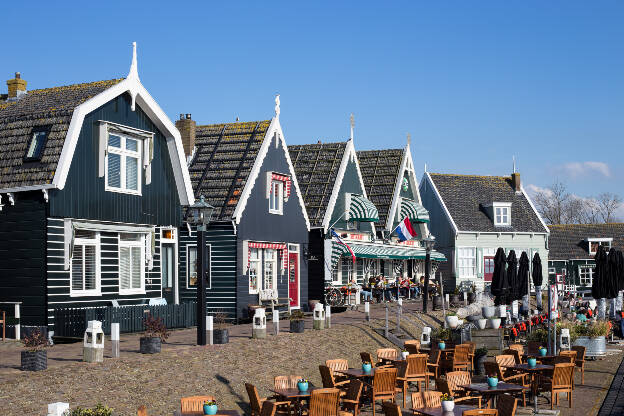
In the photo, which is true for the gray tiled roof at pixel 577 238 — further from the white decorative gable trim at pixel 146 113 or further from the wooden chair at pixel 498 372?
the wooden chair at pixel 498 372

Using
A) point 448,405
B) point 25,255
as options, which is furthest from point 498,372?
point 25,255

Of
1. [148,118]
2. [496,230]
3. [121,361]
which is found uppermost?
[148,118]

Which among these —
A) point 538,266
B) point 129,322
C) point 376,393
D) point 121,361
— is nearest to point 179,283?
point 129,322

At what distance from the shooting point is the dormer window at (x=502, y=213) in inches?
2076

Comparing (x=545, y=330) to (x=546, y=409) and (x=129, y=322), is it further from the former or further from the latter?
(x=129, y=322)

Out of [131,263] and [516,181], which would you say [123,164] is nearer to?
[131,263]

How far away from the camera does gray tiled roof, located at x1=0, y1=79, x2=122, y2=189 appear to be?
22156 mm

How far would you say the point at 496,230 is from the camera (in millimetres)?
51844

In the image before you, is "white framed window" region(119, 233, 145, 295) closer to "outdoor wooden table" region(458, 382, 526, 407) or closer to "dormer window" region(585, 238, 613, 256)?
"outdoor wooden table" region(458, 382, 526, 407)

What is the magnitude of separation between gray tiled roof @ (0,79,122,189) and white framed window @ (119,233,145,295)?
148 inches

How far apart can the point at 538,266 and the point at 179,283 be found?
19757 millimetres

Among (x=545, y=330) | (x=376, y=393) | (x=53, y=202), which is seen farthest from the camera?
(x=545, y=330)

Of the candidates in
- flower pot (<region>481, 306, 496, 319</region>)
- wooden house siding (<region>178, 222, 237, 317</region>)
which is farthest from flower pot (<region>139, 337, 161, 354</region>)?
flower pot (<region>481, 306, 496, 319</region>)

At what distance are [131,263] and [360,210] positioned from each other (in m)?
15.3
